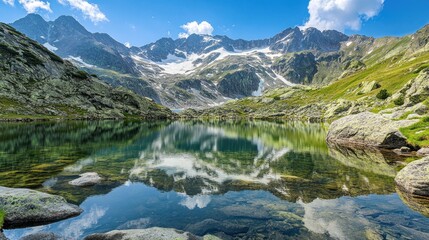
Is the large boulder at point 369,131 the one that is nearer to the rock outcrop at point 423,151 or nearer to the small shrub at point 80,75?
the rock outcrop at point 423,151

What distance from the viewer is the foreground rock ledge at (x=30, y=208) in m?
17.7

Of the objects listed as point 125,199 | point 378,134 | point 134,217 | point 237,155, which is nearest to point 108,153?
point 237,155

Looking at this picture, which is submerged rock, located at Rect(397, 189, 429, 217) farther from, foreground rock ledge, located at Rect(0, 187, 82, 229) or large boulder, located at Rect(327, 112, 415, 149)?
large boulder, located at Rect(327, 112, 415, 149)

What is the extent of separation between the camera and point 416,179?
24844 mm

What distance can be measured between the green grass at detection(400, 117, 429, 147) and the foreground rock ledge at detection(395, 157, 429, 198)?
22438 millimetres

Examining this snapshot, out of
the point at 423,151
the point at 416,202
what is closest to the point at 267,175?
the point at 416,202

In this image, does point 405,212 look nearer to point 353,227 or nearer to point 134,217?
point 353,227

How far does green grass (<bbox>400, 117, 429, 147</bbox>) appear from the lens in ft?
149

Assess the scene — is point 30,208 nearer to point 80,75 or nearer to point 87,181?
point 87,181

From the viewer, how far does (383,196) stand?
1000 inches

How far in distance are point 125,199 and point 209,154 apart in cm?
2871

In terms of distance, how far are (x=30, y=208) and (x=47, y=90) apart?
6018 inches

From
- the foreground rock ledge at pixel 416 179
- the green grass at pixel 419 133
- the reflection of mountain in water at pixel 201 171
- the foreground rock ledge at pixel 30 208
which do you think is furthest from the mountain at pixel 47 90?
the green grass at pixel 419 133

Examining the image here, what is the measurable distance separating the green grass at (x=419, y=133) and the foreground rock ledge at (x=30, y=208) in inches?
1936
